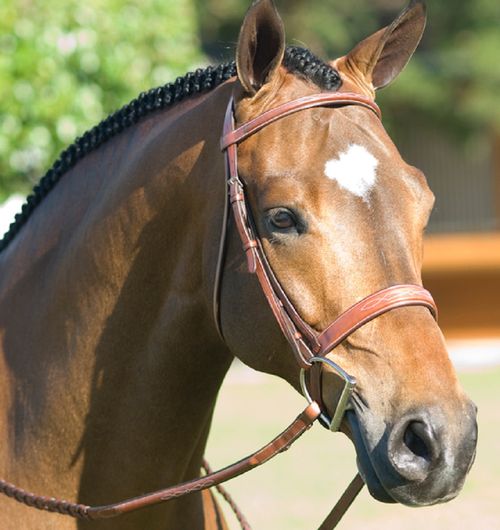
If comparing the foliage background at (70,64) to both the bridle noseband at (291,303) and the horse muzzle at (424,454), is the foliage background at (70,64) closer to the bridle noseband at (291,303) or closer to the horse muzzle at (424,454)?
the bridle noseband at (291,303)

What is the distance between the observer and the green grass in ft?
22.2

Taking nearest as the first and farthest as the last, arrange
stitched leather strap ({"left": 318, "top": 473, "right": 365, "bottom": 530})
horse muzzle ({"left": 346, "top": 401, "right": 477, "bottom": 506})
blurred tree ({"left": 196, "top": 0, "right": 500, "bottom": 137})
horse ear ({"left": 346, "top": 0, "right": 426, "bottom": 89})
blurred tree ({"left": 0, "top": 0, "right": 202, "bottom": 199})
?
horse muzzle ({"left": 346, "top": 401, "right": 477, "bottom": 506})
stitched leather strap ({"left": 318, "top": 473, "right": 365, "bottom": 530})
horse ear ({"left": 346, "top": 0, "right": 426, "bottom": 89})
blurred tree ({"left": 0, "top": 0, "right": 202, "bottom": 199})
blurred tree ({"left": 196, "top": 0, "right": 500, "bottom": 137})

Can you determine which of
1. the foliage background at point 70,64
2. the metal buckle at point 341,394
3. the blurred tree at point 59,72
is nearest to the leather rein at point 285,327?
the metal buckle at point 341,394

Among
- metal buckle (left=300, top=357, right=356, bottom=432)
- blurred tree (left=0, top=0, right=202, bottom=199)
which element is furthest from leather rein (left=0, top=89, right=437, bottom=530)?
blurred tree (left=0, top=0, right=202, bottom=199)

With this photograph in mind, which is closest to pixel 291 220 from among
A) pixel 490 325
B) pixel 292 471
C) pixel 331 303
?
pixel 331 303

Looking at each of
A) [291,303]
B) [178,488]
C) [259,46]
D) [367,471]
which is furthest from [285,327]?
[259,46]

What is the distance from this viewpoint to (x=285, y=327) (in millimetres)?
2762

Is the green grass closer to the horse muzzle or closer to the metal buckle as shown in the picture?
the metal buckle

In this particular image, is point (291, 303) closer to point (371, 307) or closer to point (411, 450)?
point (371, 307)

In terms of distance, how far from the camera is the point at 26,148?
8883 millimetres

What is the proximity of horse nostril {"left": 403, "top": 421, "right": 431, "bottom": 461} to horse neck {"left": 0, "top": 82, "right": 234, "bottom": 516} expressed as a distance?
0.75 meters

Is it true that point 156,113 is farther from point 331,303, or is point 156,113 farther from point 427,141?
point 427,141

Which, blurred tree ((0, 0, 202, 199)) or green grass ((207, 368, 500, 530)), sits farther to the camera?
blurred tree ((0, 0, 202, 199))

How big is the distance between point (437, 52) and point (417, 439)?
76.8 ft
